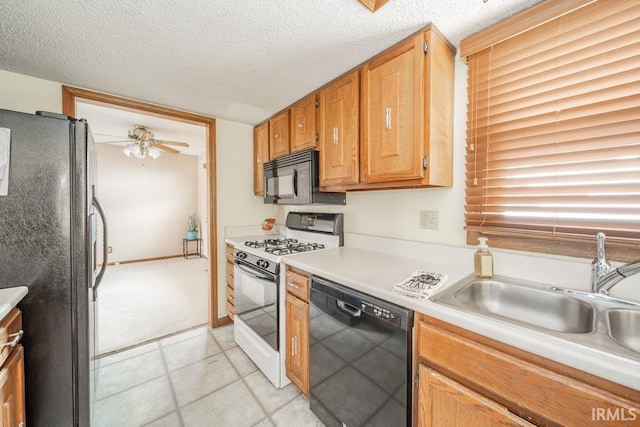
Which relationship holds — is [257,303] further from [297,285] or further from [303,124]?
[303,124]

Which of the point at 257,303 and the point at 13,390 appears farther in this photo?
the point at 257,303

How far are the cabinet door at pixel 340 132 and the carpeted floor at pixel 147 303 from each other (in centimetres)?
216

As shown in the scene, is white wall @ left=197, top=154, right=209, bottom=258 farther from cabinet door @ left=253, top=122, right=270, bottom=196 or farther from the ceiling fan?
cabinet door @ left=253, top=122, right=270, bottom=196

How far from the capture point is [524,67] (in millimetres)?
1201

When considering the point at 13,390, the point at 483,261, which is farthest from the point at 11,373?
the point at 483,261

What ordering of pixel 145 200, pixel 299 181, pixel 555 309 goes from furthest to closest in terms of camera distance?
pixel 145 200
pixel 299 181
pixel 555 309

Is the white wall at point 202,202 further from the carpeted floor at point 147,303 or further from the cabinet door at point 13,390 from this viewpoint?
the cabinet door at point 13,390

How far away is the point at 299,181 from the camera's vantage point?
80.4 inches

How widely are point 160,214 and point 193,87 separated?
433 centimetres

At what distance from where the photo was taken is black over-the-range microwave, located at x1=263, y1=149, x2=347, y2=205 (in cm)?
193

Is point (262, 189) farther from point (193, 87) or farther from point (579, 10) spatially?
point (579, 10)

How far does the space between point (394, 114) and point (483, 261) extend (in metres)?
0.90

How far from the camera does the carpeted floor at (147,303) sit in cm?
244

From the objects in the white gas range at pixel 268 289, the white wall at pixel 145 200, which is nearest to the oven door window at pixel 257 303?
the white gas range at pixel 268 289
